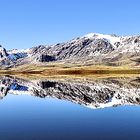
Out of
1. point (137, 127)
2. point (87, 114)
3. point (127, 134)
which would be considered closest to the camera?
point (127, 134)

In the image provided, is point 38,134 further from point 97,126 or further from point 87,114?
point 87,114

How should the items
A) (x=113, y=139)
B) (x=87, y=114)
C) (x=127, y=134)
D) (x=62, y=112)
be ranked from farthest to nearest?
(x=62, y=112)
(x=87, y=114)
(x=127, y=134)
(x=113, y=139)

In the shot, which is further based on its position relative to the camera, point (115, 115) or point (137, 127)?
point (115, 115)

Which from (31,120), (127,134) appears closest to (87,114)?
(31,120)

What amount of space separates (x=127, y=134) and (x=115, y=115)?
10.2 metres

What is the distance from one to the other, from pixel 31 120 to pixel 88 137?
8.54 meters

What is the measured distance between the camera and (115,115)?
37812 millimetres

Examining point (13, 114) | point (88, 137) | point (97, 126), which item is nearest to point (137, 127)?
point (97, 126)

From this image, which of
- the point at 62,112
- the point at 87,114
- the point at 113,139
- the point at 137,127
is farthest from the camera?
the point at 62,112

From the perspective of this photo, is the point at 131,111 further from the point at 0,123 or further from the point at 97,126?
the point at 0,123

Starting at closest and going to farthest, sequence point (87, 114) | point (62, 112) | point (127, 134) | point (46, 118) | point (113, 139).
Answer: point (113, 139) → point (127, 134) → point (46, 118) → point (87, 114) → point (62, 112)

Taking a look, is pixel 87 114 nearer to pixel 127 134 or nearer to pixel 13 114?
pixel 13 114

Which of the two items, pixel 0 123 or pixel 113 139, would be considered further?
pixel 0 123

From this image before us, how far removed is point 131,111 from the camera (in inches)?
1612
